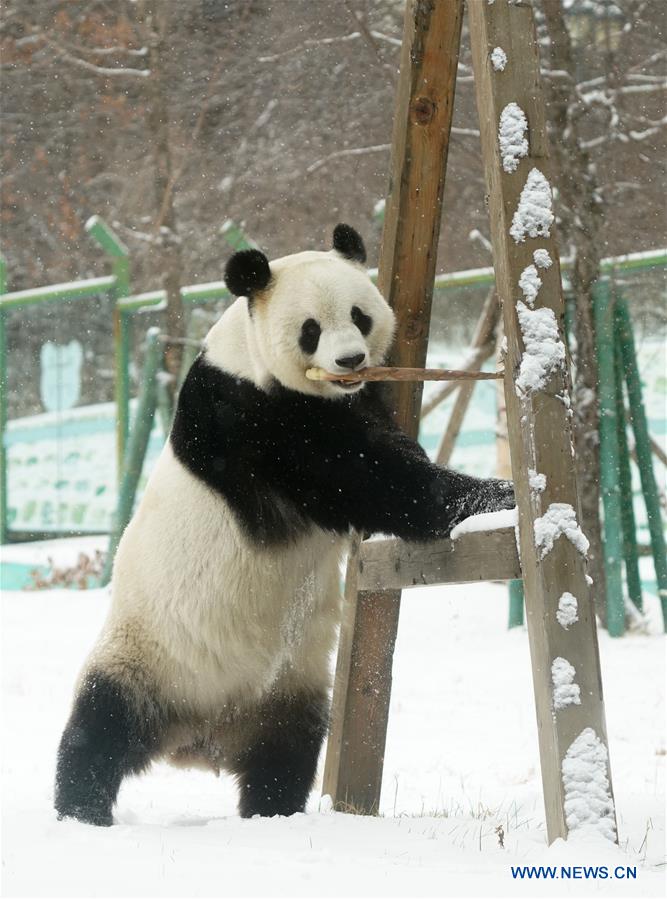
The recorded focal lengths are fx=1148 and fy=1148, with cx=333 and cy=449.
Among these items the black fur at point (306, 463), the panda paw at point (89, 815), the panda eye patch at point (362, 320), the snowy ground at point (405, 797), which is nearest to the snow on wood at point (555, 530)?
the black fur at point (306, 463)

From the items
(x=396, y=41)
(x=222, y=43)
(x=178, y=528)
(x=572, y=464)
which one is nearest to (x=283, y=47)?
(x=222, y=43)

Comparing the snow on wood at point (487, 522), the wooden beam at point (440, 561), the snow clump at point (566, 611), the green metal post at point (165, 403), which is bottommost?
the snow clump at point (566, 611)

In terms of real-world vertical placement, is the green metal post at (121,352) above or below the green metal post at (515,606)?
above

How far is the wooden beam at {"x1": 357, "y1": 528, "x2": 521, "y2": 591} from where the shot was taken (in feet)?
10.4

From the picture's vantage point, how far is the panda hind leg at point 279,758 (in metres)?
3.90

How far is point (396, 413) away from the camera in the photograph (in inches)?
161

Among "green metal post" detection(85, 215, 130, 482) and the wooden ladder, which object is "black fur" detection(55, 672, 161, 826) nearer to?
the wooden ladder

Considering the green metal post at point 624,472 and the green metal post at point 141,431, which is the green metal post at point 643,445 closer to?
the green metal post at point 624,472

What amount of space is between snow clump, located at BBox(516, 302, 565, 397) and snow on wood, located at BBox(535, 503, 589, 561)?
33cm

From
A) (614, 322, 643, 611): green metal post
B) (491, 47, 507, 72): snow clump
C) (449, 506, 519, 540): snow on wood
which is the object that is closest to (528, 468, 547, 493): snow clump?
(449, 506, 519, 540): snow on wood

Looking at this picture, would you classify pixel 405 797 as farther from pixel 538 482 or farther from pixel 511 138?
pixel 511 138

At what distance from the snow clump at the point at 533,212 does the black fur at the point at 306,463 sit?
77cm

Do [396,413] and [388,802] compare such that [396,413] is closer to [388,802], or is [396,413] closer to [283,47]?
[388,802]

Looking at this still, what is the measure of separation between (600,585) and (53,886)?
556 cm
